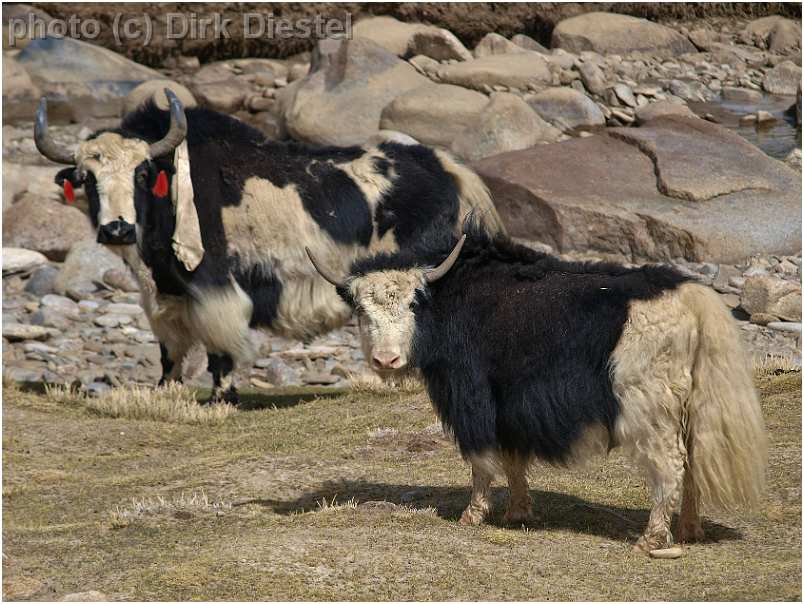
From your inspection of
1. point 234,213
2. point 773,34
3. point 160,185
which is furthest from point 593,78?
point 160,185

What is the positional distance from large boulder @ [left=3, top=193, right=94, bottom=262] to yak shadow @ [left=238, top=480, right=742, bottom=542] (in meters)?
10.3

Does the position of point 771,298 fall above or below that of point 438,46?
above

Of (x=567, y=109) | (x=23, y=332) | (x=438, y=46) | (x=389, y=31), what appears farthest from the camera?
(x=389, y=31)

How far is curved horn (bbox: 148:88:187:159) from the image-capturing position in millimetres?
10570

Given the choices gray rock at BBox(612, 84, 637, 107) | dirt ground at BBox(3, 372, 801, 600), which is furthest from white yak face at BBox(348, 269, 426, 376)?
gray rock at BBox(612, 84, 637, 107)

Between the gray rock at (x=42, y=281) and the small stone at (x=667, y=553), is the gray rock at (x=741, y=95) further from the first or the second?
the small stone at (x=667, y=553)

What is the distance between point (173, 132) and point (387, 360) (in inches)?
177

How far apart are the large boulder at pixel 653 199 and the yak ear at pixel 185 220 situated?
5.91 m

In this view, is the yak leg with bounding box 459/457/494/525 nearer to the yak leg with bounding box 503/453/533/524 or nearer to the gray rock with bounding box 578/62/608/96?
the yak leg with bounding box 503/453/533/524

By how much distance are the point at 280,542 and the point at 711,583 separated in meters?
2.07

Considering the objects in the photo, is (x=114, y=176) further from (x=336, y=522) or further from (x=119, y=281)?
(x=119, y=281)

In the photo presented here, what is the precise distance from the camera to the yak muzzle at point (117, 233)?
10297 mm

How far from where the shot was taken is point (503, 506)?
754 centimetres

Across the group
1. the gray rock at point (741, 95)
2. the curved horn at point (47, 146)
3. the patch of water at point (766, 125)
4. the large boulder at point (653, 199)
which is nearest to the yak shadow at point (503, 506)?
the curved horn at point (47, 146)
